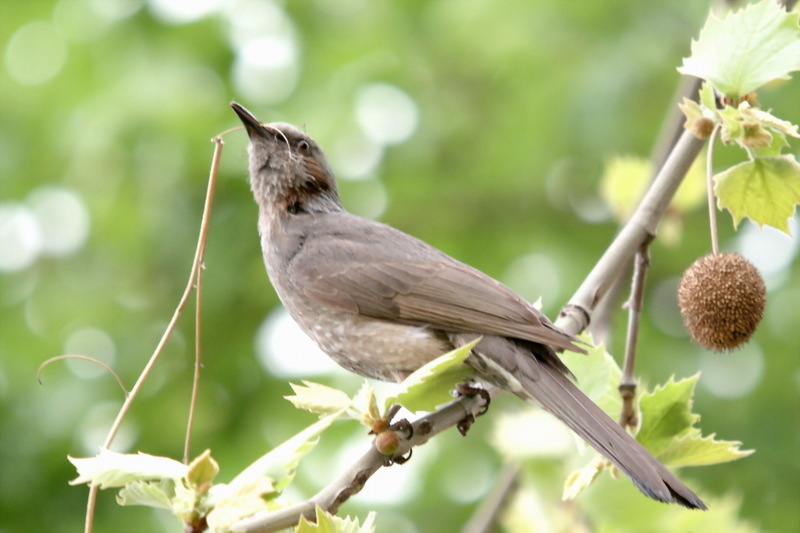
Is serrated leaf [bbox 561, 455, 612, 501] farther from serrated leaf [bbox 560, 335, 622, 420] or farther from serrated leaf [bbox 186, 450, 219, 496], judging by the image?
serrated leaf [bbox 186, 450, 219, 496]

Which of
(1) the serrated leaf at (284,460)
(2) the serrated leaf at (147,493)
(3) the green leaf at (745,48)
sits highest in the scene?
(3) the green leaf at (745,48)

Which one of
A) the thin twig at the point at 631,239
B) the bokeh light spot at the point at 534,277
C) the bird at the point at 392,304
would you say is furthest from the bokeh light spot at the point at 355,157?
the thin twig at the point at 631,239

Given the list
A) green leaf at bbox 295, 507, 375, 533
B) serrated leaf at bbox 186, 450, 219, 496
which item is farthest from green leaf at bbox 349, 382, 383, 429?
serrated leaf at bbox 186, 450, 219, 496

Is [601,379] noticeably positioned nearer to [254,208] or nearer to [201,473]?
[201,473]

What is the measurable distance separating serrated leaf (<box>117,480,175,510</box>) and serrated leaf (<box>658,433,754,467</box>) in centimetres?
157

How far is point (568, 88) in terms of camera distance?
671 centimetres

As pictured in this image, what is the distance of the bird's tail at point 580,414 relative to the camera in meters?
2.48

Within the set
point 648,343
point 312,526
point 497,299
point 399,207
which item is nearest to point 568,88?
point 399,207

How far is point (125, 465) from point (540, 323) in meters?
1.64

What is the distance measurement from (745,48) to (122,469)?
2233mm

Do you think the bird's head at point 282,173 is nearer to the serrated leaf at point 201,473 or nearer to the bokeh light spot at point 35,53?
the serrated leaf at point 201,473

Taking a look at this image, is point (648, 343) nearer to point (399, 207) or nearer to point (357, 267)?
point (399, 207)

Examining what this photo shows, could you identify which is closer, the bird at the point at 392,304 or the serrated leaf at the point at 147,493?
the serrated leaf at the point at 147,493

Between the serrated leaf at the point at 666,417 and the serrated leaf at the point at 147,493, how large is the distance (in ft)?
4.93
